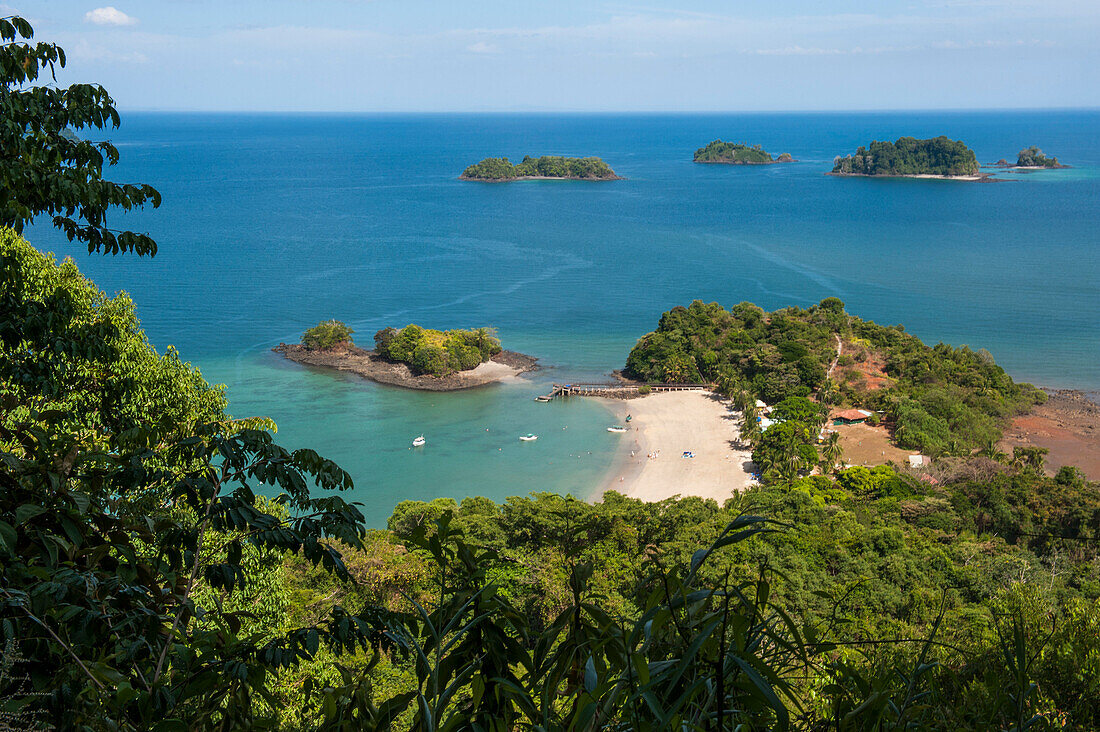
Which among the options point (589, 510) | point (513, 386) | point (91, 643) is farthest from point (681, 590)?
point (513, 386)

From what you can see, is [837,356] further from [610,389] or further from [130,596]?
[130,596]

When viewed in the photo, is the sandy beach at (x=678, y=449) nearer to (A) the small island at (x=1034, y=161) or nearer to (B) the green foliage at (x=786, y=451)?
(B) the green foliage at (x=786, y=451)

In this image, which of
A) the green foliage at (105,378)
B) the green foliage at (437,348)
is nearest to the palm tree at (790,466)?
the green foliage at (437,348)

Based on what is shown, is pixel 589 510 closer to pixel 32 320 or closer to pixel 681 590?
pixel 32 320

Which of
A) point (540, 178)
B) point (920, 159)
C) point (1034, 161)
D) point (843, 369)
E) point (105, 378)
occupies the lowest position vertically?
point (843, 369)

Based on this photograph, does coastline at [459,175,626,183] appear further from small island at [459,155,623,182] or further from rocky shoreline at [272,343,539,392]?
rocky shoreline at [272,343,539,392]

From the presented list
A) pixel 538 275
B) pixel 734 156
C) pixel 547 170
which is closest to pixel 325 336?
pixel 538 275
